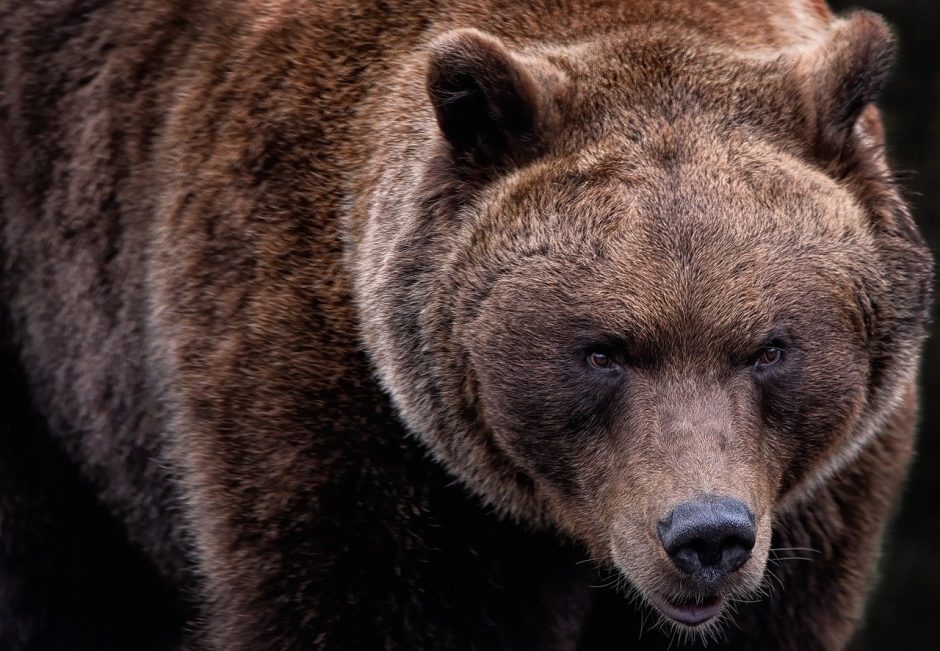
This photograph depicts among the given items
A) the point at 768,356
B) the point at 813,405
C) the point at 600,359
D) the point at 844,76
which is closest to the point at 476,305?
the point at 600,359

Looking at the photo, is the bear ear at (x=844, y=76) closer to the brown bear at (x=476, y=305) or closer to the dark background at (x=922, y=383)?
the brown bear at (x=476, y=305)

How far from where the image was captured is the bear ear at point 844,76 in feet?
19.0

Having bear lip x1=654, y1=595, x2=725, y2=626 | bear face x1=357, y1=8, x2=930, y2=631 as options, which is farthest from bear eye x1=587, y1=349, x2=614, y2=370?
bear lip x1=654, y1=595, x2=725, y2=626

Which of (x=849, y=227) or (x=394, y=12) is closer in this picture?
(x=849, y=227)

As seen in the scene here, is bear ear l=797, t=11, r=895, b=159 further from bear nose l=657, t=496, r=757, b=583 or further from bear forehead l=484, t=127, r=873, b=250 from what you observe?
bear nose l=657, t=496, r=757, b=583

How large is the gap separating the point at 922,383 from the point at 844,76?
9.33 m

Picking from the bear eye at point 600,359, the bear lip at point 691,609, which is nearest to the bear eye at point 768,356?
the bear eye at point 600,359

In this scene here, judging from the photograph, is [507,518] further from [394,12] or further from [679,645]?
[394,12]

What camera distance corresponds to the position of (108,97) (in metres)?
7.09

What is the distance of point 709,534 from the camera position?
4.96 m

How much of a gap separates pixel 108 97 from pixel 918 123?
30.5 ft

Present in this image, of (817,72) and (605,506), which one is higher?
(817,72)

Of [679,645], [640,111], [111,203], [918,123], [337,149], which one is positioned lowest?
[918,123]

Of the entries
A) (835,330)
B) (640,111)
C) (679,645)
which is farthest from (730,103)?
→ (679,645)
